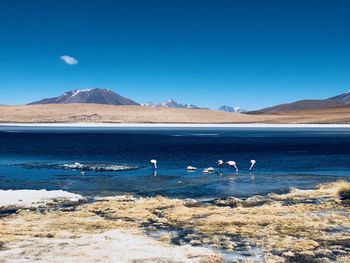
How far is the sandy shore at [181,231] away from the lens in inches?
539

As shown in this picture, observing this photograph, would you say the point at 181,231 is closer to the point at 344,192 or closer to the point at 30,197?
the point at 30,197

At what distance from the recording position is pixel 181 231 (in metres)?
16.6

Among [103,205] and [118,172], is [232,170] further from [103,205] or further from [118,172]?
[103,205]

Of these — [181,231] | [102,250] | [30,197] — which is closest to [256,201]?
[181,231]

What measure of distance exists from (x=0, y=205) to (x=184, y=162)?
76.2ft

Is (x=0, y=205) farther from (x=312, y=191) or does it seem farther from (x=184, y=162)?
(x=184, y=162)

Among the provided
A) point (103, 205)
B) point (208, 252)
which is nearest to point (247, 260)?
point (208, 252)

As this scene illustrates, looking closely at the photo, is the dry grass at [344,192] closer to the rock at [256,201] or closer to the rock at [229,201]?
the rock at [256,201]

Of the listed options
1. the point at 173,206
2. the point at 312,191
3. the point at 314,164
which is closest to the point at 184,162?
the point at 314,164

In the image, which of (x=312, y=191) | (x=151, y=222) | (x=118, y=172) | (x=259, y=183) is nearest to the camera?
(x=151, y=222)

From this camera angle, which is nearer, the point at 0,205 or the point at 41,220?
the point at 41,220

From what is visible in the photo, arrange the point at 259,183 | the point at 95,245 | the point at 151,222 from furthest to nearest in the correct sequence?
the point at 259,183 → the point at 151,222 → the point at 95,245

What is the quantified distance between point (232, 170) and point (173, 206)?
15887 millimetres

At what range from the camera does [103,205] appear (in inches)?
826
